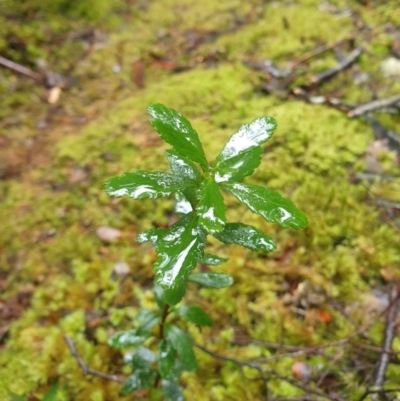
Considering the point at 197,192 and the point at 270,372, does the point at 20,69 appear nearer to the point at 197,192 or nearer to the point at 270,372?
the point at 197,192

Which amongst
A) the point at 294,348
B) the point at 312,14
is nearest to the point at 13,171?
the point at 294,348

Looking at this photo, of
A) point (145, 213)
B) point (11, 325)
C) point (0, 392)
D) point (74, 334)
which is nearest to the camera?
point (0, 392)

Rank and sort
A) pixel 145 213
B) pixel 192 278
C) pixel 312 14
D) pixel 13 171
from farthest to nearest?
pixel 312 14
pixel 13 171
pixel 145 213
pixel 192 278

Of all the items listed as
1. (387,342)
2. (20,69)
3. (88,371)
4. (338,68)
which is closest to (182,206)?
(88,371)

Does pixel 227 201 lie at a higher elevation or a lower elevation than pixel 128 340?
lower

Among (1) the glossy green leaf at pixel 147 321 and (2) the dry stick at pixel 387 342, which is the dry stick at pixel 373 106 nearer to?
(2) the dry stick at pixel 387 342

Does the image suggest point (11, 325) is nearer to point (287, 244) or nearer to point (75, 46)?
point (287, 244)
